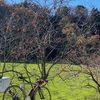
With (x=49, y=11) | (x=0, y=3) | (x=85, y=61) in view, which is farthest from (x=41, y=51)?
(x=0, y=3)

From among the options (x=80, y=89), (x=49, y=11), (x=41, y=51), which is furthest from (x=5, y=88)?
(x=80, y=89)

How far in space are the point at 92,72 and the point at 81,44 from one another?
2.65ft

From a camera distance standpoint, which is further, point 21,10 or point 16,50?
point 21,10

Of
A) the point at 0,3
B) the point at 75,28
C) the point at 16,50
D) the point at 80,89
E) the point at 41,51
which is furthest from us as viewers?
the point at 0,3

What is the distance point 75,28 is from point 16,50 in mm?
1695

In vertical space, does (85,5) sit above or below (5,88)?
above

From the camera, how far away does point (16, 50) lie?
16.6 ft

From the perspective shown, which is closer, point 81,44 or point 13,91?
point 13,91

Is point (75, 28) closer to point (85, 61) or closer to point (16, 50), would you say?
point (85, 61)

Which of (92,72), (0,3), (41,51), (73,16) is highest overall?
(0,3)

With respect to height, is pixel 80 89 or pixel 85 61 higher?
pixel 85 61

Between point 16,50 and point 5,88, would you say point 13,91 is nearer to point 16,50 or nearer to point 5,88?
point 5,88

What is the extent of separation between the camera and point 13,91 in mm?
3609

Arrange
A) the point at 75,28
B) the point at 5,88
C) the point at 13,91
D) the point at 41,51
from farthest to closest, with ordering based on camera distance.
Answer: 1. the point at 75,28
2. the point at 41,51
3. the point at 13,91
4. the point at 5,88
